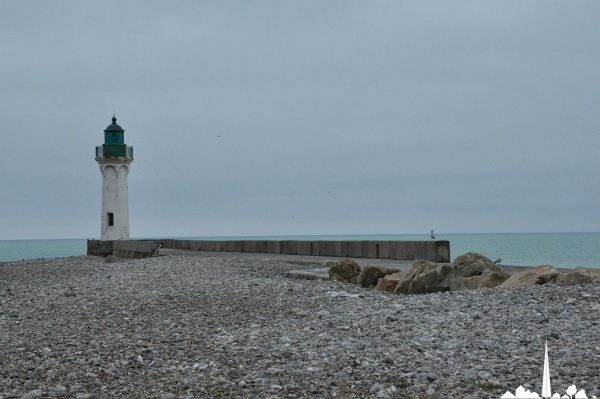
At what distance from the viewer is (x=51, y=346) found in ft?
23.3

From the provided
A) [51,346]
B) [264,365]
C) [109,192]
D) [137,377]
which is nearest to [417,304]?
[264,365]

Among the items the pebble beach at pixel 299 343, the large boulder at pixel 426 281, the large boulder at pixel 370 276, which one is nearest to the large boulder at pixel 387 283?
the large boulder at pixel 426 281

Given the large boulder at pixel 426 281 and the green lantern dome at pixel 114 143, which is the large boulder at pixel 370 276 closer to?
the large boulder at pixel 426 281

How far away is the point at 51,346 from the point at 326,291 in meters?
4.21

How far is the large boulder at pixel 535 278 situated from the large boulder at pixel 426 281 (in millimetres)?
1016

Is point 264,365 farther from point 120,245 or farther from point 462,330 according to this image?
point 120,245

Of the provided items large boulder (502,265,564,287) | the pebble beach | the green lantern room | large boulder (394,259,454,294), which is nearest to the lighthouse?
the green lantern room

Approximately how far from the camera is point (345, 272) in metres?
12.4

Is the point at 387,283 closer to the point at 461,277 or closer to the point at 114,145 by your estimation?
the point at 461,277

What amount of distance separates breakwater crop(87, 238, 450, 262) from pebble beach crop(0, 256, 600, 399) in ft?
20.6

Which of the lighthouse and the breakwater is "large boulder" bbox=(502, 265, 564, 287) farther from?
the lighthouse

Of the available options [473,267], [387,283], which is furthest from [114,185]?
[473,267]

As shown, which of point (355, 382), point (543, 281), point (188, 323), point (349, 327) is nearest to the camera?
point (355, 382)

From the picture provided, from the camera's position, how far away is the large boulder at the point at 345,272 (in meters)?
12.2
